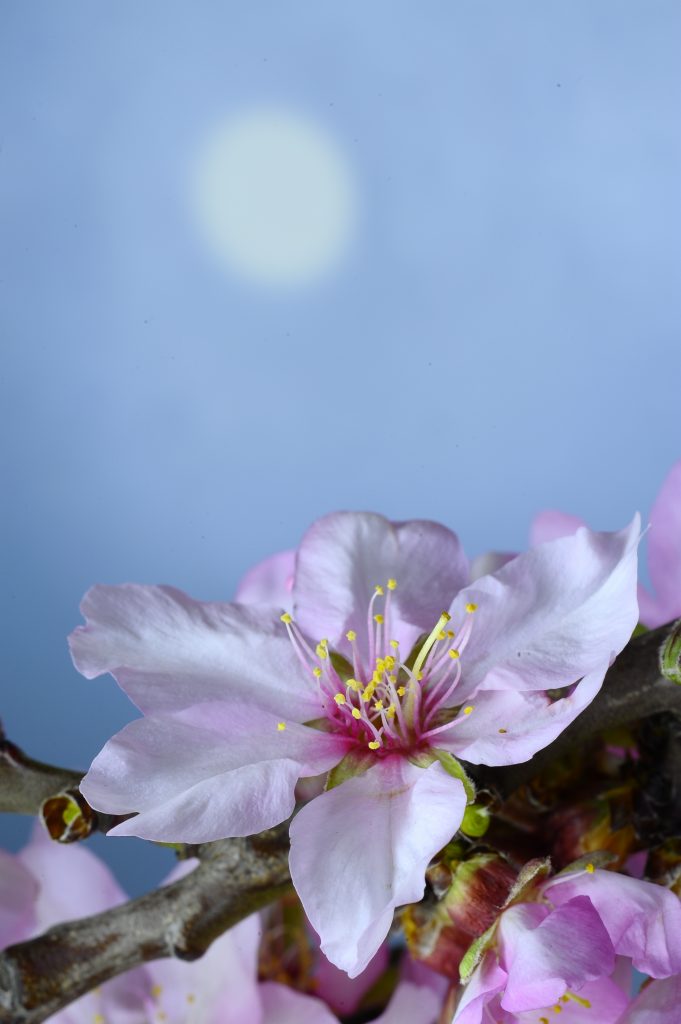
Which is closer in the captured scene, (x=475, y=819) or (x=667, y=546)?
(x=475, y=819)

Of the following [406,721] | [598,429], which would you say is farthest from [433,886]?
[598,429]

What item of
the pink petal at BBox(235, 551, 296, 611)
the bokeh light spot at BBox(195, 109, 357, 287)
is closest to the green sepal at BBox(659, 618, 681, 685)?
the pink petal at BBox(235, 551, 296, 611)

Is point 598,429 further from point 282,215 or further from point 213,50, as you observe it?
point 213,50

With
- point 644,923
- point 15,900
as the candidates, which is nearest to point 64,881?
point 15,900

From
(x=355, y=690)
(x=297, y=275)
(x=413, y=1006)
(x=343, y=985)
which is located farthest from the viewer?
(x=297, y=275)

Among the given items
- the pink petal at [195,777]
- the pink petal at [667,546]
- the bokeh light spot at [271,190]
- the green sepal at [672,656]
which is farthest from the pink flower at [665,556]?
the bokeh light spot at [271,190]

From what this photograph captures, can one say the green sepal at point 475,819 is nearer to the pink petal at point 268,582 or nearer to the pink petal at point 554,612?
the pink petal at point 554,612

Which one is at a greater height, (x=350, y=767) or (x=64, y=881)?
(x=350, y=767)

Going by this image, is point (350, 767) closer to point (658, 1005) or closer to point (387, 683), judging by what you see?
point (387, 683)
